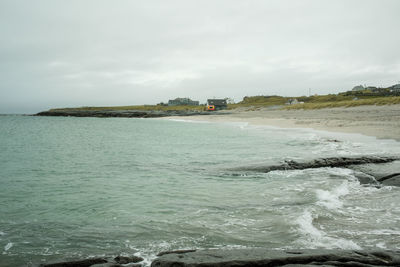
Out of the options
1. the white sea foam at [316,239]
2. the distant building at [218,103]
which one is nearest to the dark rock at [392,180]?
the white sea foam at [316,239]

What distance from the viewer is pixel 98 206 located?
8781mm

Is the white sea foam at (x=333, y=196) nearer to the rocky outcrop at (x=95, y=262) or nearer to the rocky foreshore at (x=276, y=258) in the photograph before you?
the rocky foreshore at (x=276, y=258)

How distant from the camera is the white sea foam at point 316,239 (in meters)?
5.43

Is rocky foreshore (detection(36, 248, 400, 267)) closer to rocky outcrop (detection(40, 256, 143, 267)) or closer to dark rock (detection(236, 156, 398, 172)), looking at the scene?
rocky outcrop (detection(40, 256, 143, 267))

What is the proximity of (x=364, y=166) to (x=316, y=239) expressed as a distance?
24.0 ft

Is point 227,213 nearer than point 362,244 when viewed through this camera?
No

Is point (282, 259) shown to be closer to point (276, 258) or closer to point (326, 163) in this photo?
point (276, 258)

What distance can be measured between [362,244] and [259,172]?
715 centimetres

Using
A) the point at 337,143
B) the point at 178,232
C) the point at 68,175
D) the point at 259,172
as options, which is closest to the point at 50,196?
the point at 68,175

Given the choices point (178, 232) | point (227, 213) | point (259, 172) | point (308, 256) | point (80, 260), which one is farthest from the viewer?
point (259, 172)

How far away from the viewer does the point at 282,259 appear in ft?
13.7

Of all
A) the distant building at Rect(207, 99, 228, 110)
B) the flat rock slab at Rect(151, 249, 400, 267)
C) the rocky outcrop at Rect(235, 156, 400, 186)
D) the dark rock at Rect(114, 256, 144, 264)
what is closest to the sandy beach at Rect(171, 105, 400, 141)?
the rocky outcrop at Rect(235, 156, 400, 186)

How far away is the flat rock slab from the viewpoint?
13.5 ft

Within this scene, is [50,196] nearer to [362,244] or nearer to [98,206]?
[98,206]
